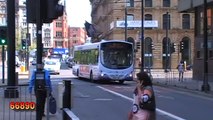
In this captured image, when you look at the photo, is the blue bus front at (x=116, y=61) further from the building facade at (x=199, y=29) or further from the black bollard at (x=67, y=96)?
the black bollard at (x=67, y=96)

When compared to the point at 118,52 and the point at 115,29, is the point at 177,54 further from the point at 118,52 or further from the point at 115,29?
the point at 118,52

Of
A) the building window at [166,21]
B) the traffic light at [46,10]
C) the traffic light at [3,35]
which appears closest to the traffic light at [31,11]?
the traffic light at [46,10]

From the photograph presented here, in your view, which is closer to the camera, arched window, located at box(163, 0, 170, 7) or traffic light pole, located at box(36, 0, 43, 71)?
traffic light pole, located at box(36, 0, 43, 71)

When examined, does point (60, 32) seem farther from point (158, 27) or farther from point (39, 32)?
point (39, 32)

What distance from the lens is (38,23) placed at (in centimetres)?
1059

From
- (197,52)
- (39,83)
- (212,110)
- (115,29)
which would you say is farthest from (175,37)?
(39,83)

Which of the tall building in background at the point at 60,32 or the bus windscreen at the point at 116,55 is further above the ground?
the tall building in background at the point at 60,32

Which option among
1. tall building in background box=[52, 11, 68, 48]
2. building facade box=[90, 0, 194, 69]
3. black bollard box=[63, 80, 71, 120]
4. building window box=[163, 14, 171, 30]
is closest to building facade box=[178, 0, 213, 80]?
black bollard box=[63, 80, 71, 120]

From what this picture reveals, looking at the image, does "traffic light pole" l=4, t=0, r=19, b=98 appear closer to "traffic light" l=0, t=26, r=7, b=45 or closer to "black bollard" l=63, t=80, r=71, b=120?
"traffic light" l=0, t=26, r=7, b=45

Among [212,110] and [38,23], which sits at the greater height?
[38,23]

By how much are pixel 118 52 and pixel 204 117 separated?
72.0ft

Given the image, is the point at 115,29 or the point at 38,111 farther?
the point at 115,29
